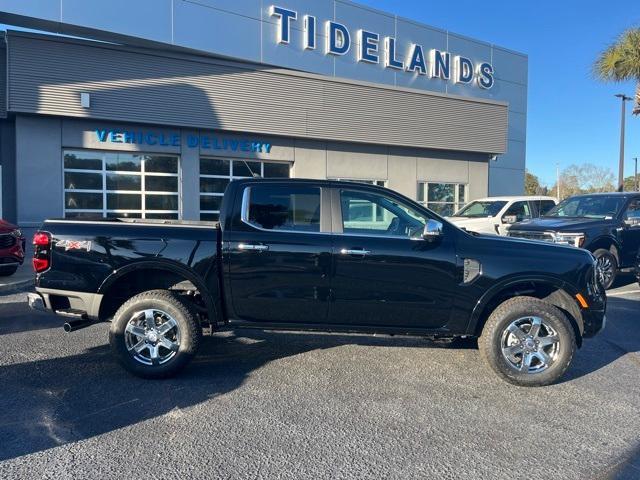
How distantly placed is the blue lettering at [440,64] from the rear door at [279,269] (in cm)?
2001

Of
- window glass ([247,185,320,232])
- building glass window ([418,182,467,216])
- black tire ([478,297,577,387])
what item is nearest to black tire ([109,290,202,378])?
window glass ([247,185,320,232])

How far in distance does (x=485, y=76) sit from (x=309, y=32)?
979cm

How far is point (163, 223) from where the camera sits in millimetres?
5211

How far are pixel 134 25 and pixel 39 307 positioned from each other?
13238 millimetres

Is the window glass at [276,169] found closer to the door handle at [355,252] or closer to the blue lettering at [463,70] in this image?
the blue lettering at [463,70]

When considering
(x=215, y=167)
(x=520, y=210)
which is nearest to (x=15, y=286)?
(x=215, y=167)

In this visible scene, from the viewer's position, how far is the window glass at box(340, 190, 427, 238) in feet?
16.7

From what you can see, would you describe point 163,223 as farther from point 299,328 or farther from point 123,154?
point 123,154

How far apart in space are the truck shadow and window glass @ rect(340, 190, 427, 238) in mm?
1591

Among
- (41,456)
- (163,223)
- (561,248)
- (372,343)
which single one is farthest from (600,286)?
(41,456)

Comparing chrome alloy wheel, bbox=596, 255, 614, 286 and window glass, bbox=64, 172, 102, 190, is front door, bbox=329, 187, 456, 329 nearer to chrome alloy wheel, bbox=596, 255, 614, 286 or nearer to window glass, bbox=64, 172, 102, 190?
chrome alloy wheel, bbox=596, 255, 614, 286

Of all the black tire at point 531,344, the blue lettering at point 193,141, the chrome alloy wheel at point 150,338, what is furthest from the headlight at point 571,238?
the blue lettering at point 193,141

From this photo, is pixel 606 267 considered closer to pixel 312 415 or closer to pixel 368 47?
pixel 312 415

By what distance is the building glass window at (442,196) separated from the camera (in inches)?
849
